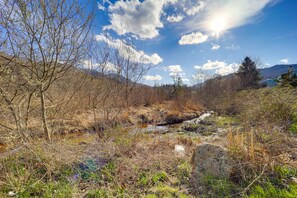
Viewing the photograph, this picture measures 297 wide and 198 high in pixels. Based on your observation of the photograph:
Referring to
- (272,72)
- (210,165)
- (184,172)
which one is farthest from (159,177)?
(272,72)

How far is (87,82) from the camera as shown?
5.46m

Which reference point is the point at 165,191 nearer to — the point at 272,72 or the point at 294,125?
the point at 294,125

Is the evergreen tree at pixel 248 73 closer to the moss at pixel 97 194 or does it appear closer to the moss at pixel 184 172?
the moss at pixel 184 172

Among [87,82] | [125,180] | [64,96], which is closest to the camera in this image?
[125,180]

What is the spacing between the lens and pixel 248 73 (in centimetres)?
2581

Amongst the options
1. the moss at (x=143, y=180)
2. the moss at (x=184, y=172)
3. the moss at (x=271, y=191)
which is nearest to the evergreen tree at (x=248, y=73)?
the moss at (x=184, y=172)

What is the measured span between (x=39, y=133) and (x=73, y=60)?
6.53 feet

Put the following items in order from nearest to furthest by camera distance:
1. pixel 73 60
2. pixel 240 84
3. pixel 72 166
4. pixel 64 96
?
pixel 72 166 < pixel 73 60 < pixel 64 96 < pixel 240 84

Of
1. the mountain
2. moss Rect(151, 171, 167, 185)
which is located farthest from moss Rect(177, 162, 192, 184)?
the mountain

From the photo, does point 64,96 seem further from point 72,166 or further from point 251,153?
point 251,153

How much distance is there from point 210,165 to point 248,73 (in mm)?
27401

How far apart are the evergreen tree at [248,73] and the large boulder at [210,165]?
25.6 m

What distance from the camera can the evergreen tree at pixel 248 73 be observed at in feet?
83.3

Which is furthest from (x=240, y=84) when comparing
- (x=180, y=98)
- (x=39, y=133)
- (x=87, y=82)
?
(x=39, y=133)
